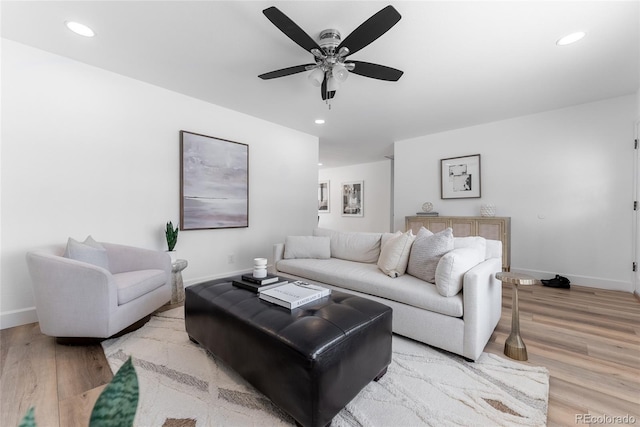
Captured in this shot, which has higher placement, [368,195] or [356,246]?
[368,195]

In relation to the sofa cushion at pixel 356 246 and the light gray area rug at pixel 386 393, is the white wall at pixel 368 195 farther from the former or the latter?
the light gray area rug at pixel 386 393

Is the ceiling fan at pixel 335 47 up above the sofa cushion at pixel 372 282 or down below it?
above

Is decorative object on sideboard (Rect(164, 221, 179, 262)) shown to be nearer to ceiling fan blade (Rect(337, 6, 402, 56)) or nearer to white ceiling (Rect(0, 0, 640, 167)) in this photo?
white ceiling (Rect(0, 0, 640, 167))

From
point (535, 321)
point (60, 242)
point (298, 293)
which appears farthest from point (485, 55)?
point (60, 242)

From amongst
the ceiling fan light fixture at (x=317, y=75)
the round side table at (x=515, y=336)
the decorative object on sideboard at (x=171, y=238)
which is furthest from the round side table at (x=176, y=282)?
the round side table at (x=515, y=336)

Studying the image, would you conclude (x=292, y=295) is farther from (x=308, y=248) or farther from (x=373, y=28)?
(x=373, y=28)

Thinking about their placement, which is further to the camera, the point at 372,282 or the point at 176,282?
the point at 176,282

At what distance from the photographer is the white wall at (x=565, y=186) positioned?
3305 mm

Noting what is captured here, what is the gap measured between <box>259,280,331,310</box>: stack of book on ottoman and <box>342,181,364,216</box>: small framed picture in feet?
18.9

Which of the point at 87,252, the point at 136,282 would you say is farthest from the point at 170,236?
the point at 136,282

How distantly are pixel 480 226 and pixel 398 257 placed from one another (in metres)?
2.34

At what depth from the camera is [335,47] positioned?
2.05 metres

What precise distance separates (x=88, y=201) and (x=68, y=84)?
1.10m

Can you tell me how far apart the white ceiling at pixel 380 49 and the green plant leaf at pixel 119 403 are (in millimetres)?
2174
